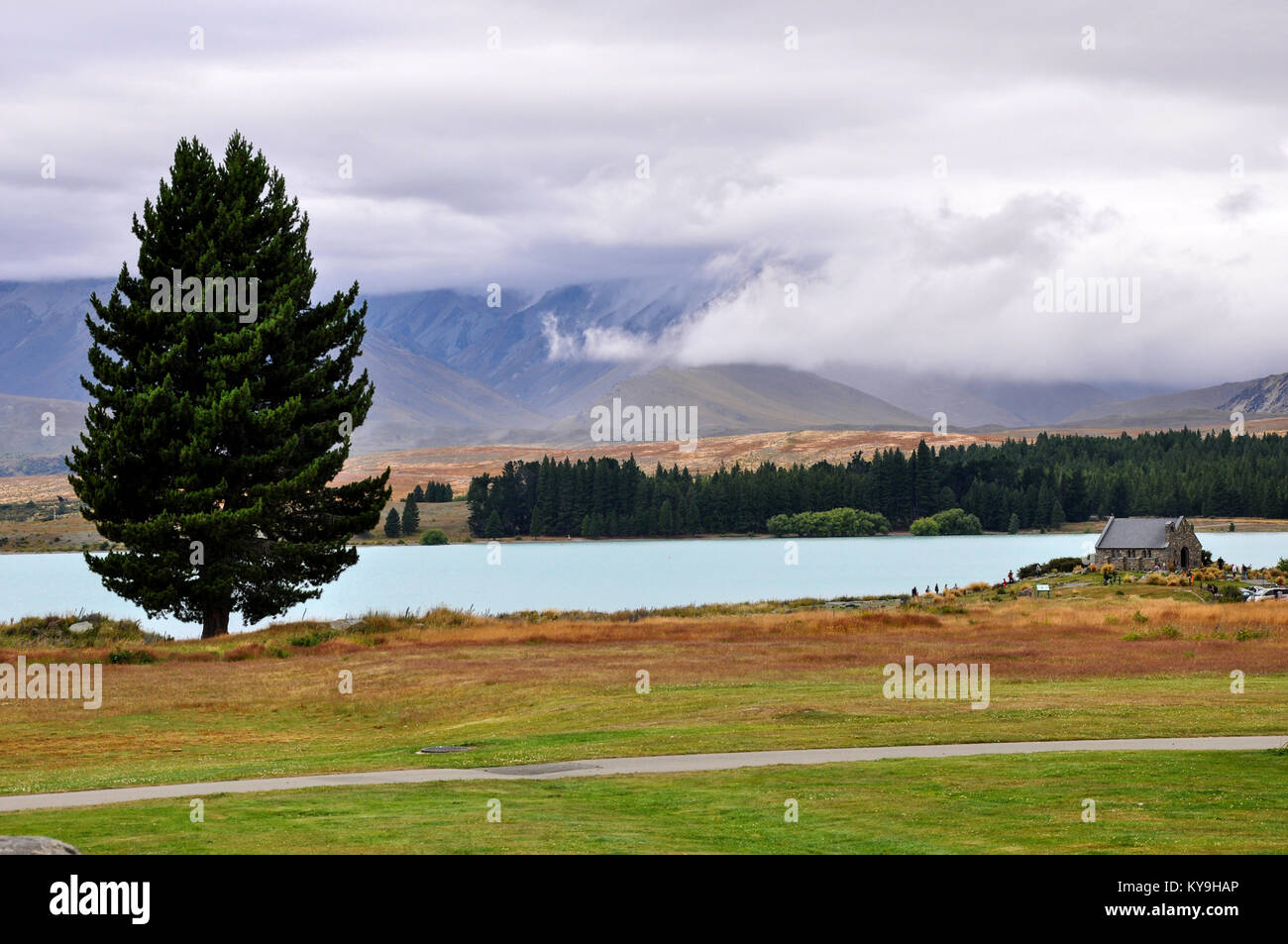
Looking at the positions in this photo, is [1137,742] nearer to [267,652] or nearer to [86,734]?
[86,734]

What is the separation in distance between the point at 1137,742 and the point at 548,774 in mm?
9753

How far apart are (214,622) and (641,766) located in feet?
114

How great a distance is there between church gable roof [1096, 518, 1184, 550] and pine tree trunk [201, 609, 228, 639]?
233ft

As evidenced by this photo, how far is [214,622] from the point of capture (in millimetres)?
51250

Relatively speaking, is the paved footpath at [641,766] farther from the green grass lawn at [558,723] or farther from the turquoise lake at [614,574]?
the turquoise lake at [614,574]

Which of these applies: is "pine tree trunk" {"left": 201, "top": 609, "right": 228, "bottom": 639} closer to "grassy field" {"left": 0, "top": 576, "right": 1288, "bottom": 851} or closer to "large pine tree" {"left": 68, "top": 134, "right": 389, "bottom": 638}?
"large pine tree" {"left": 68, "top": 134, "right": 389, "bottom": 638}

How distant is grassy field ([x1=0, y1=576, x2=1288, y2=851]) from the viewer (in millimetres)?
14695

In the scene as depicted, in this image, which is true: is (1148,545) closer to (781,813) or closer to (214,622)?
(214,622)

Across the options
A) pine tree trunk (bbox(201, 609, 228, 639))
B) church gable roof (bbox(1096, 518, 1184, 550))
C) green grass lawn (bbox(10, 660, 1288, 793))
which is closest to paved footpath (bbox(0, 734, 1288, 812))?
green grass lawn (bbox(10, 660, 1288, 793))

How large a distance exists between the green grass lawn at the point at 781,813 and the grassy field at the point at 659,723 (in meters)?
0.07

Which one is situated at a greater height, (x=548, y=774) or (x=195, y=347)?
(x=195, y=347)

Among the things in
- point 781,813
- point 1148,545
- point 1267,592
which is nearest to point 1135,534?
point 1148,545

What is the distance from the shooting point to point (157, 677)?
3709 centimetres
